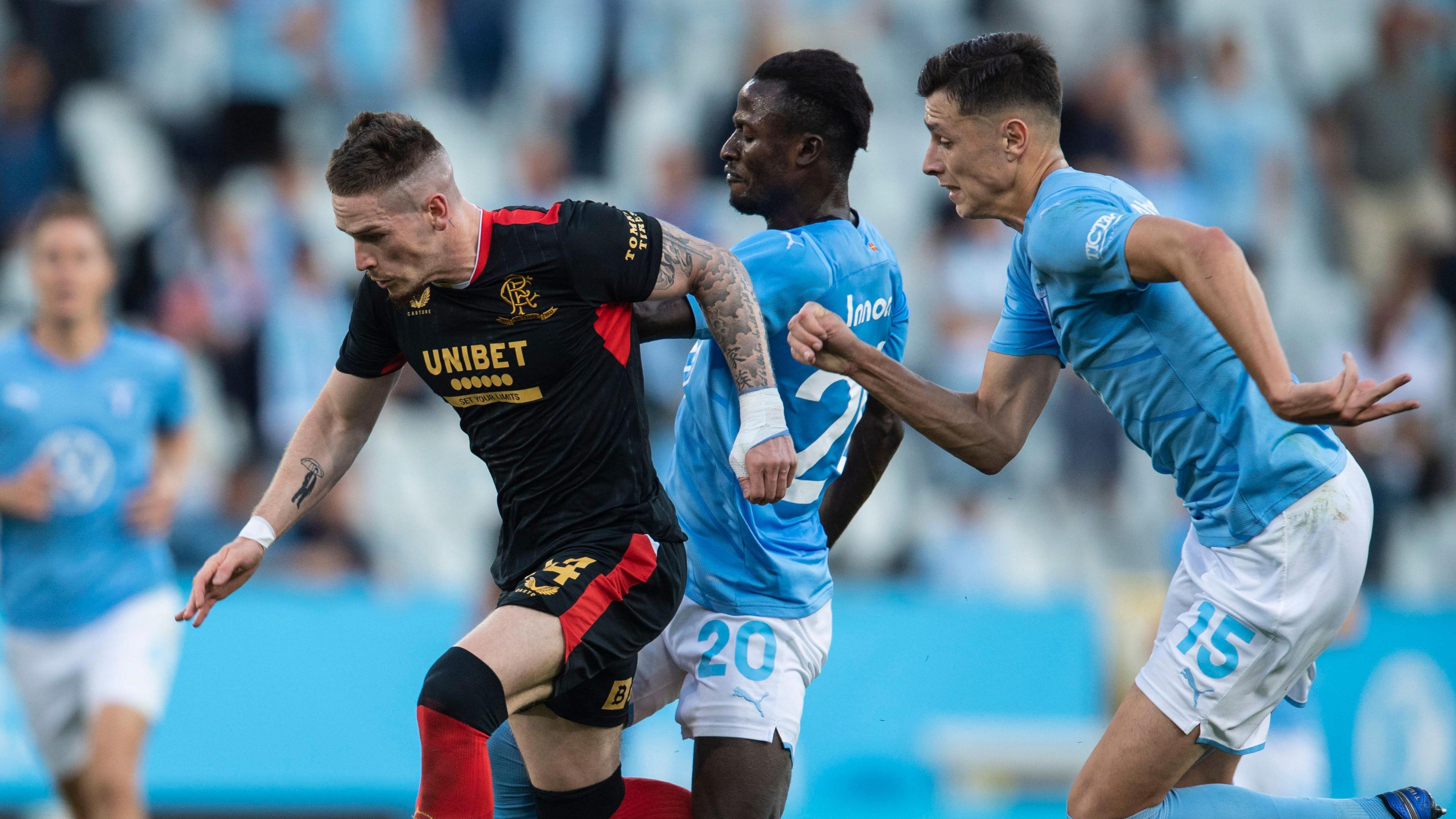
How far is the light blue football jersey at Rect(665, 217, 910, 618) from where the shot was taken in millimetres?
5059

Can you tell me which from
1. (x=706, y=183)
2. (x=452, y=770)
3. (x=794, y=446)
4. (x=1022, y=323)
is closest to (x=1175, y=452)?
(x=1022, y=323)

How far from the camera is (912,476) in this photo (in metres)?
Answer: 11.7

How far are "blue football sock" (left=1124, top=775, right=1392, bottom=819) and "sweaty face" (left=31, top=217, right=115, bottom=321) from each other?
216 inches

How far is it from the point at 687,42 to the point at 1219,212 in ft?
14.9

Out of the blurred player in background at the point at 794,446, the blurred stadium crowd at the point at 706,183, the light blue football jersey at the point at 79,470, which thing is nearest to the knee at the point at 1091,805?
the blurred player in background at the point at 794,446

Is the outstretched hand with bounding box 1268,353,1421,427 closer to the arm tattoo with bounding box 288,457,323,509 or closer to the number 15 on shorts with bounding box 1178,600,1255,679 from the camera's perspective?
the number 15 on shorts with bounding box 1178,600,1255,679

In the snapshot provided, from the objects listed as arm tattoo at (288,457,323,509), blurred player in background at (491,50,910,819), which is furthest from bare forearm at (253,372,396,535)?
blurred player in background at (491,50,910,819)

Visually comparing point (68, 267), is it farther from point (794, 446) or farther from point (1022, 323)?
point (1022, 323)

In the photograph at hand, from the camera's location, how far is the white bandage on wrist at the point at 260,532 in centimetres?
485

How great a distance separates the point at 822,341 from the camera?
4.56 metres

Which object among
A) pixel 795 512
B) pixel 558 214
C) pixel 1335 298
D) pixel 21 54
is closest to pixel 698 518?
pixel 795 512

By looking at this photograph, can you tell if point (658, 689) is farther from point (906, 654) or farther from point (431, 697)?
point (906, 654)

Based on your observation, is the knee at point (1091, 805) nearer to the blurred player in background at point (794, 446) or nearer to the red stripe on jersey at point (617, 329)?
the blurred player in background at point (794, 446)

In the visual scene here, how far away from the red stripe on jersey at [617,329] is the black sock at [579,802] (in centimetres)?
134
